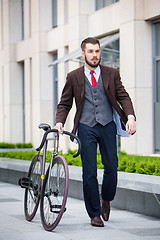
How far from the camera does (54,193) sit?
5.67 metres

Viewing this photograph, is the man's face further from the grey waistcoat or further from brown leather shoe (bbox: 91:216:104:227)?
brown leather shoe (bbox: 91:216:104:227)

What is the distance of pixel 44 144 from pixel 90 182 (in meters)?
0.72

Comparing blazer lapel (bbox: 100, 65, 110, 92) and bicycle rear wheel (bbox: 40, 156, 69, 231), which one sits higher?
blazer lapel (bbox: 100, 65, 110, 92)

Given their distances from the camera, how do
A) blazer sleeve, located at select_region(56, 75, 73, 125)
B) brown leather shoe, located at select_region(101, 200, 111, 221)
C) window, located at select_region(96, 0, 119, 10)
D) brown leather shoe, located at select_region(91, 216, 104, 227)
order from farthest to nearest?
window, located at select_region(96, 0, 119, 10), brown leather shoe, located at select_region(101, 200, 111, 221), blazer sleeve, located at select_region(56, 75, 73, 125), brown leather shoe, located at select_region(91, 216, 104, 227)

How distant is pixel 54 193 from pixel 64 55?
16929 millimetres

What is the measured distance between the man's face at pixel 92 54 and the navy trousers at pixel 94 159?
676 mm

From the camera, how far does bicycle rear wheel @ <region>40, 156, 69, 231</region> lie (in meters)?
5.48

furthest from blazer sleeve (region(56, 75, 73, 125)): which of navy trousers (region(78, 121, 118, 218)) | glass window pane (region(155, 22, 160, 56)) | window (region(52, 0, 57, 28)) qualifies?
window (region(52, 0, 57, 28))

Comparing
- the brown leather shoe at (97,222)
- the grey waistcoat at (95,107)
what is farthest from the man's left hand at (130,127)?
the brown leather shoe at (97,222)

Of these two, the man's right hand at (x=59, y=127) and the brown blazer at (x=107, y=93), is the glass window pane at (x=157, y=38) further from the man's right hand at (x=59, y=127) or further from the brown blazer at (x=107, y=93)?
the man's right hand at (x=59, y=127)

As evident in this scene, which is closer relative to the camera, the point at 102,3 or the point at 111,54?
the point at 111,54

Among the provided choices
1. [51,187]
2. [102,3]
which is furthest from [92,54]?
[102,3]

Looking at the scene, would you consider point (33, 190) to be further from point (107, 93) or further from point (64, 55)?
point (64, 55)

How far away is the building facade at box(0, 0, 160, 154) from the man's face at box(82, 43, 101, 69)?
990 centimetres
